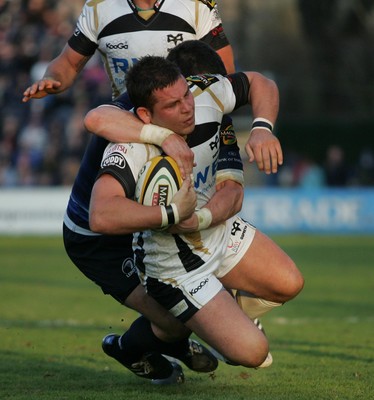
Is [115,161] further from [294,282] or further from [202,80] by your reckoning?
A: [294,282]

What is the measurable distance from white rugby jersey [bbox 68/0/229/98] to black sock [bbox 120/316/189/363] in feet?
6.17

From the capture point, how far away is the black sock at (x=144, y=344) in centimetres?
725

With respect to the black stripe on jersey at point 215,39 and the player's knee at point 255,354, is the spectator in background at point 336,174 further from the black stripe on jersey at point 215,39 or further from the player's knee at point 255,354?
the player's knee at point 255,354

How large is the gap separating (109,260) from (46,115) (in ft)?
63.8

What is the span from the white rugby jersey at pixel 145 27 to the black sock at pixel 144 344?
1881 mm

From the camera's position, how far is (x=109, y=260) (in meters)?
7.43

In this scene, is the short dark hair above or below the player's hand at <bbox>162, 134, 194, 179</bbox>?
above

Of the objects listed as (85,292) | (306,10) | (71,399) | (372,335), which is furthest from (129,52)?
(306,10)

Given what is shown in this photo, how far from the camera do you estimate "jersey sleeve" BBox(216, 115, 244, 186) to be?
695cm

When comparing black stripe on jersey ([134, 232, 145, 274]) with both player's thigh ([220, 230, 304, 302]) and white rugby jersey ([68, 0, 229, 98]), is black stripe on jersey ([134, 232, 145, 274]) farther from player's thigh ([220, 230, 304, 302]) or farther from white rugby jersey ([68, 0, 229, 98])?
white rugby jersey ([68, 0, 229, 98])

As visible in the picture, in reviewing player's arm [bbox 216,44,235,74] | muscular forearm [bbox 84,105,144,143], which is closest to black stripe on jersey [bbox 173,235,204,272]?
muscular forearm [bbox 84,105,144,143]

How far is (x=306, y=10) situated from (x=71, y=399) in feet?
112

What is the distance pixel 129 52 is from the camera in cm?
742

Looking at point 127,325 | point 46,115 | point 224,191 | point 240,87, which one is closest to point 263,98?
point 240,87
